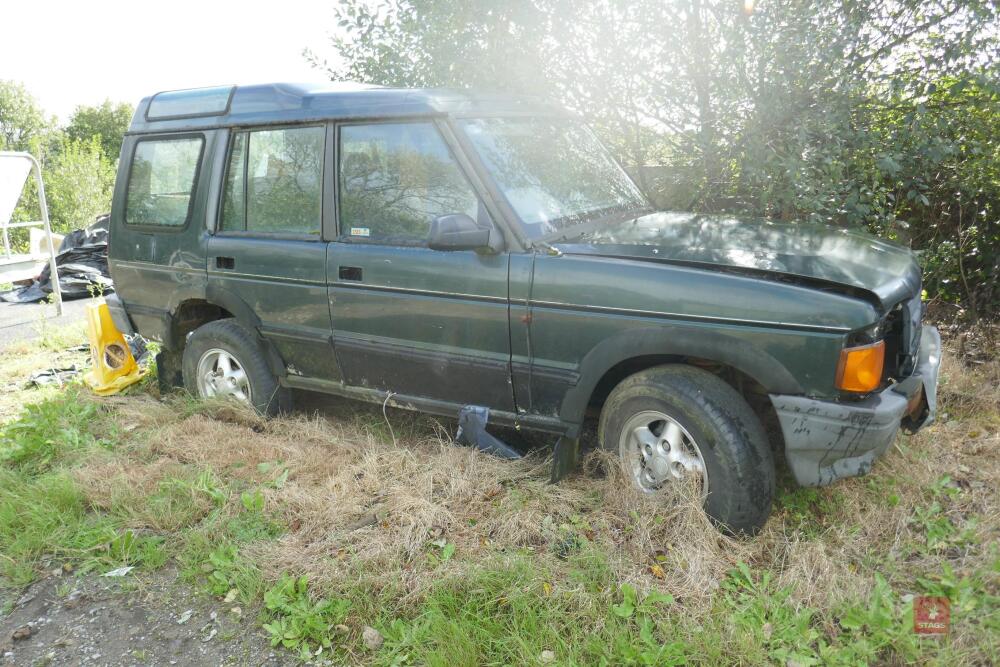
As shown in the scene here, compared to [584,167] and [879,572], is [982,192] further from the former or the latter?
[879,572]

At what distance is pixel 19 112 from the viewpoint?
4322cm

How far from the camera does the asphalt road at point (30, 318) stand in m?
7.79

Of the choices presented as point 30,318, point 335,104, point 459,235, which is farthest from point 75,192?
point 459,235

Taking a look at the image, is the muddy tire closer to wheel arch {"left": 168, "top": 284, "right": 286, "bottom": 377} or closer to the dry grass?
wheel arch {"left": 168, "top": 284, "right": 286, "bottom": 377}

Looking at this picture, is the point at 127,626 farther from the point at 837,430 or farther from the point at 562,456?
the point at 837,430

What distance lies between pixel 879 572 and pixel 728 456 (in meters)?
0.72

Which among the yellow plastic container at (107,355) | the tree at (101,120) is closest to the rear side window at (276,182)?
the yellow plastic container at (107,355)

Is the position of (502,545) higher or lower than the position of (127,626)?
higher

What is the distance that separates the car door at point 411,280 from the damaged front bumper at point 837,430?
1.30 metres

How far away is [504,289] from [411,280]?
534 millimetres

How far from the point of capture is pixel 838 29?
5.13 m

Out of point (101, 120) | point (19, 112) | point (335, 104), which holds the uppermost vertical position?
point (19, 112)

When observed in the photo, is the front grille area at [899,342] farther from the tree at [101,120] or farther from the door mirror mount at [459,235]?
the tree at [101,120]

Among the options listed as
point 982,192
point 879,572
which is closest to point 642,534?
point 879,572
